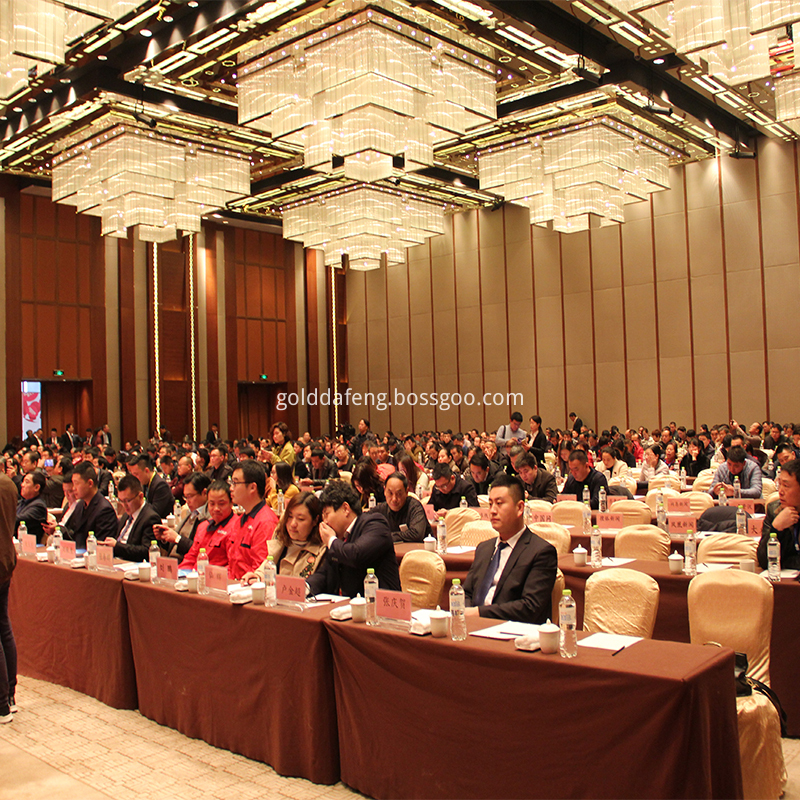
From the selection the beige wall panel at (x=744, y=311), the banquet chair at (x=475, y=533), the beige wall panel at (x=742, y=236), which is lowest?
the banquet chair at (x=475, y=533)

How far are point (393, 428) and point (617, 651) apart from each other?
18805 mm

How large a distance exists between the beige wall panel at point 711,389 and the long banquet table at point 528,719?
14.0 meters

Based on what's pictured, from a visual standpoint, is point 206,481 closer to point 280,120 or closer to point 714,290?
point 280,120

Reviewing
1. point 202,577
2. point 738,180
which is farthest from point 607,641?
point 738,180

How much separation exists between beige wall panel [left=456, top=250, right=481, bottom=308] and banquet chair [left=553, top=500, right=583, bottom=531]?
44.5 feet

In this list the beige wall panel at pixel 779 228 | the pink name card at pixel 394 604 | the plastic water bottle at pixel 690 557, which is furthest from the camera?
the beige wall panel at pixel 779 228

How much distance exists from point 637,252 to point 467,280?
4.44 metres

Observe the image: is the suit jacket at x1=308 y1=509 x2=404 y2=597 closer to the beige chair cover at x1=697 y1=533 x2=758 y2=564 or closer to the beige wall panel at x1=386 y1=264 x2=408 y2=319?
the beige chair cover at x1=697 y1=533 x2=758 y2=564

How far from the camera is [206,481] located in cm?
553

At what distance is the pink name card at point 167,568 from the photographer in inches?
163

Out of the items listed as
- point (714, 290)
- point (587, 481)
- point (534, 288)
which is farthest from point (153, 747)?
point (534, 288)

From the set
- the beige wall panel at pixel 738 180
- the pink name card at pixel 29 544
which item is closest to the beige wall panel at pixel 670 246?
the beige wall panel at pixel 738 180

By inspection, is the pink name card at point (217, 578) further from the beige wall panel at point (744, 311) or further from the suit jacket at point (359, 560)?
the beige wall panel at point (744, 311)

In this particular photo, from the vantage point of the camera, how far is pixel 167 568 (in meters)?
4.16
